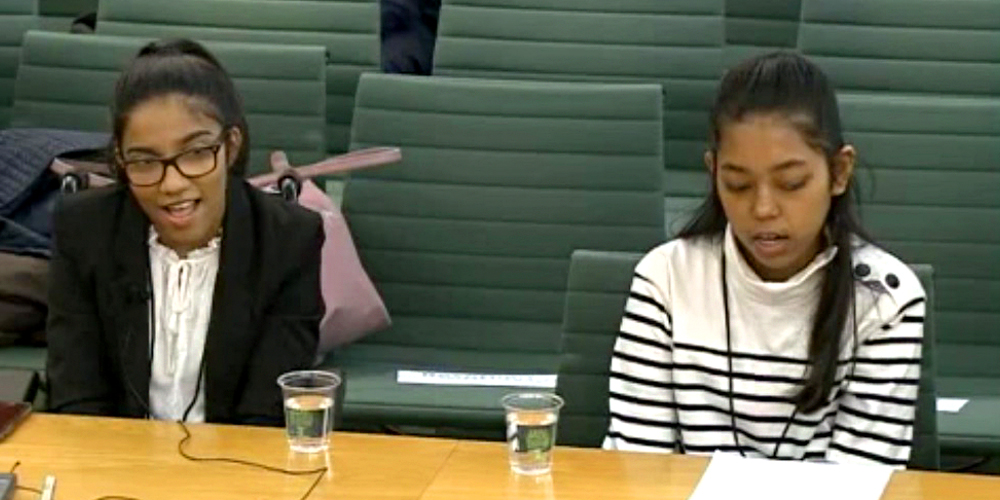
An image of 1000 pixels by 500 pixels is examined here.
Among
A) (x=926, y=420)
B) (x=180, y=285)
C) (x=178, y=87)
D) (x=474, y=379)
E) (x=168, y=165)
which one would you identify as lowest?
(x=474, y=379)

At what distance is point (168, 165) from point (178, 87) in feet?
0.46

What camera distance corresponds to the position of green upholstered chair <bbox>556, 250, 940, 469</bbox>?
2.48 m

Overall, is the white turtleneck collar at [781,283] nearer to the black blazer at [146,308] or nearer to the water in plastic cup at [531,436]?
the water in plastic cup at [531,436]

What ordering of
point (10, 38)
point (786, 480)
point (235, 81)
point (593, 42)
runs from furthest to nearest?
point (10, 38)
point (593, 42)
point (235, 81)
point (786, 480)

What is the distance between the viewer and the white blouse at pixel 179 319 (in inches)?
102

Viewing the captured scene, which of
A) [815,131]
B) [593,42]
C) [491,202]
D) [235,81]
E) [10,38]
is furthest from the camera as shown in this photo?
[10,38]

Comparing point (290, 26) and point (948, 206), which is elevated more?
point (290, 26)

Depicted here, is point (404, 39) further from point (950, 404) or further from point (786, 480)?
point (786, 480)

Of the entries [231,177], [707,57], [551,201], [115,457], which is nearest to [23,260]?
[231,177]

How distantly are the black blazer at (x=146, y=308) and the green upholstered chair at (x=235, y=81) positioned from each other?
95cm

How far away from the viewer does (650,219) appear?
3.32 meters

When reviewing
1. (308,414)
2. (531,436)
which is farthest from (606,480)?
(308,414)

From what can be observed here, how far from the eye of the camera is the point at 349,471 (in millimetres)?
2045

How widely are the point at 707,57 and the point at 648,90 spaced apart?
1.39ft
